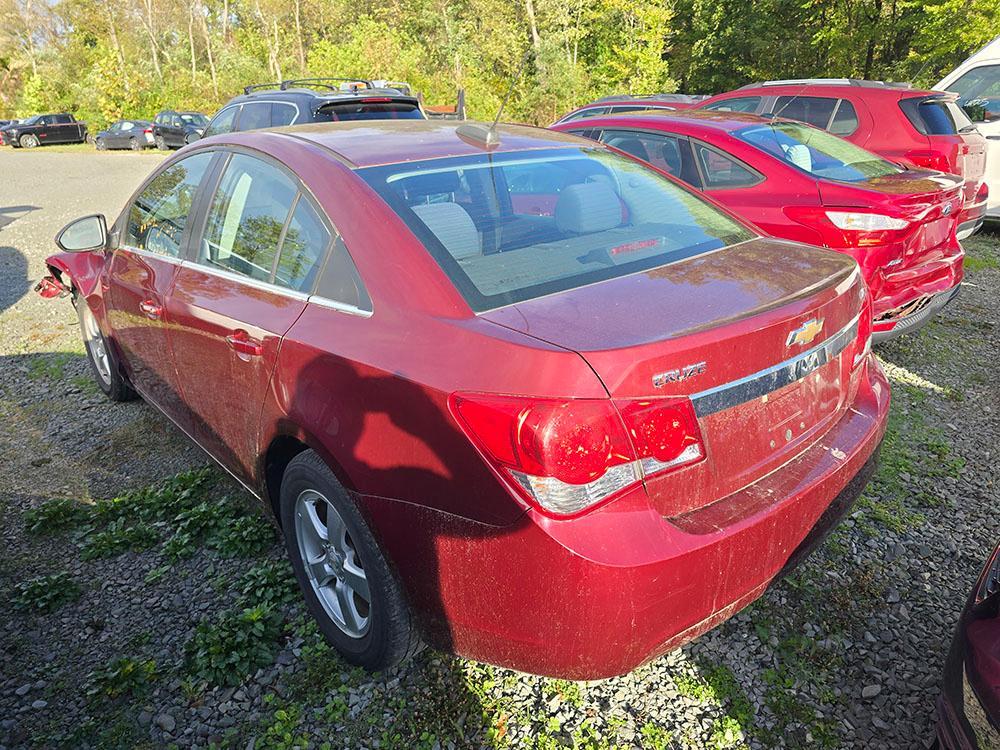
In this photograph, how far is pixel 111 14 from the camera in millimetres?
42188

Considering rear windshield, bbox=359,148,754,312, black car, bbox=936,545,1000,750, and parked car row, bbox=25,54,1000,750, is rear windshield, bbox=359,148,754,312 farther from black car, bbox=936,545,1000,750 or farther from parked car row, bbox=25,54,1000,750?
black car, bbox=936,545,1000,750

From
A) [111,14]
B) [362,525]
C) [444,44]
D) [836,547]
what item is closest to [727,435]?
[362,525]

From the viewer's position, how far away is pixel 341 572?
2338 millimetres

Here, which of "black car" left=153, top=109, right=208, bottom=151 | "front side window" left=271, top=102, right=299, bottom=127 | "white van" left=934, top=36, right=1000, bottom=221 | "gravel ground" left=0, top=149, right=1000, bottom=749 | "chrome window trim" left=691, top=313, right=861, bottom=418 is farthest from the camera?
"black car" left=153, top=109, right=208, bottom=151

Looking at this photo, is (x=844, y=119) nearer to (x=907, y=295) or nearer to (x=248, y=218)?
(x=907, y=295)

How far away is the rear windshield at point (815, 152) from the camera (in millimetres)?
4902

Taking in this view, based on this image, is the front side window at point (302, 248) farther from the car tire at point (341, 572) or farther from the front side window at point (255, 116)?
the front side window at point (255, 116)

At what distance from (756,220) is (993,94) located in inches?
266

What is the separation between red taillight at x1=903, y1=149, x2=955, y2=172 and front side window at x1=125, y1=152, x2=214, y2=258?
6821 mm

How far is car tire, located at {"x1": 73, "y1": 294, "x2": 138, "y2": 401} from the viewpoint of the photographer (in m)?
4.23

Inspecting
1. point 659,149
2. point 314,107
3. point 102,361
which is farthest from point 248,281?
point 314,107

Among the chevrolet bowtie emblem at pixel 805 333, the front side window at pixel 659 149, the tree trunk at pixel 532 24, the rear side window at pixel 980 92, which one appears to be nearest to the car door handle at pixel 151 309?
the chevrolet bowtie emblem at pixel 805 333

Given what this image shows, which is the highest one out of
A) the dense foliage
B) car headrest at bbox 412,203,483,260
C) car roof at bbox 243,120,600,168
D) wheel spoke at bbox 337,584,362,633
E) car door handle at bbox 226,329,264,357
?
the dense foliage

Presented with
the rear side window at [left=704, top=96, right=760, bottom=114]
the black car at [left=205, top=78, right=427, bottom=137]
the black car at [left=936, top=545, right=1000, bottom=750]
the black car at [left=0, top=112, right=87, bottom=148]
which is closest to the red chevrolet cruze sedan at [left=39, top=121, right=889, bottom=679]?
the black car at [left=936, top=545, right=1000, bottom=750]
